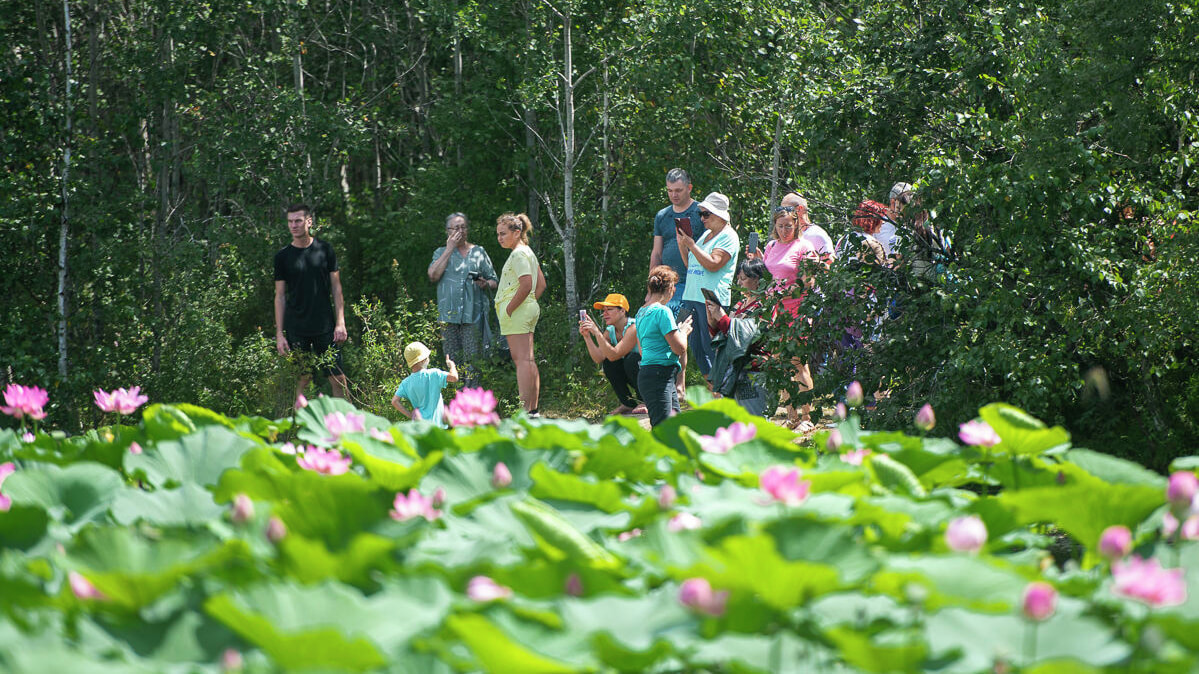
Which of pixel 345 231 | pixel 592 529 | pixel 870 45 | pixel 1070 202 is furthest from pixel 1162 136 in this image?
pixel 345 231

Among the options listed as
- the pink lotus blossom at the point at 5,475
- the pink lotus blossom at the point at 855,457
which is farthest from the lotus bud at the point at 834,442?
the pink lotus blossom at the point at 5,475

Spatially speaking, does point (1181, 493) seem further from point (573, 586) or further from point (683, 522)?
point (573, 586)

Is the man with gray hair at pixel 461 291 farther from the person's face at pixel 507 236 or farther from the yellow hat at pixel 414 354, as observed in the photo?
the yellow hat at pixel 414 354

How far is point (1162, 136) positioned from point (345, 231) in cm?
921

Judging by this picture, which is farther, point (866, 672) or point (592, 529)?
point (592, 529)

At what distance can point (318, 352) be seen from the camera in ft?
29.0

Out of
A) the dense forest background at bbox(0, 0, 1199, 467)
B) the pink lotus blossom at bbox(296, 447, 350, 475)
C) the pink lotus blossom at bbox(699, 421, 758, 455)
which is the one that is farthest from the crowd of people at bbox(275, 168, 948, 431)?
the pink lotus blossom at bbox(699, 421, 758, 455)

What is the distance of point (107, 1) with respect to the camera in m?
10.7

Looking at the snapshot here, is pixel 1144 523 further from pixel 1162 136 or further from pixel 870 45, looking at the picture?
pixel 870 45

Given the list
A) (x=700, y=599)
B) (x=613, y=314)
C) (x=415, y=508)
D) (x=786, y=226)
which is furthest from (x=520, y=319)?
(x=700, y=599)

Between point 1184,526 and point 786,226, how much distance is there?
→ 19.5 ft

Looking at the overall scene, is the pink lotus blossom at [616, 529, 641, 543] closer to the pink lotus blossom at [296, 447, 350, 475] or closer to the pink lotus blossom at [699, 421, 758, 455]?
the pink lotus blossom at [699, 421, 758, 455]

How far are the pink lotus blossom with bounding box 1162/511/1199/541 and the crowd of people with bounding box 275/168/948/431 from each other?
439 centimetres

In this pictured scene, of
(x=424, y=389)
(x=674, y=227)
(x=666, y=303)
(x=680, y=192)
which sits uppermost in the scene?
(x=680, y=192)
